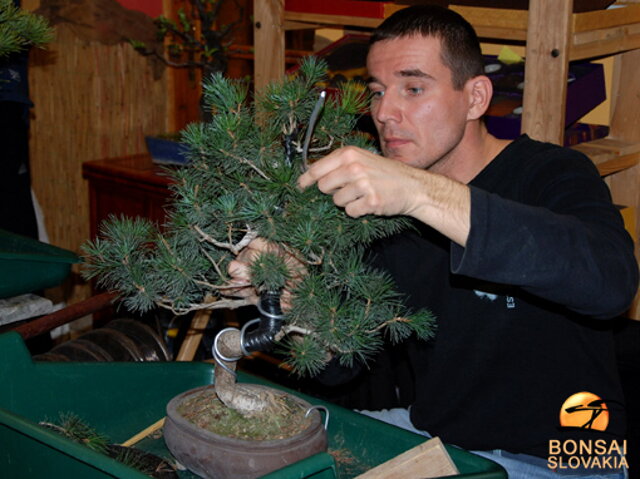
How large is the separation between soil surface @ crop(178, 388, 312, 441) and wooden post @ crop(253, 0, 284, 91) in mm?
1299

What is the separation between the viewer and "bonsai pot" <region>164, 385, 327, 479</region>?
40.9 inches

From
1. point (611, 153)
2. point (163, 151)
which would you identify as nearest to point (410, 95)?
point (611, 153)

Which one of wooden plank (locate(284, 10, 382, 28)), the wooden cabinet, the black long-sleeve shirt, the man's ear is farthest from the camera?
the wooden cabinet

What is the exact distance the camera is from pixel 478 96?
1.61 meters

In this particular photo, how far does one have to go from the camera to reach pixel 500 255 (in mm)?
1037

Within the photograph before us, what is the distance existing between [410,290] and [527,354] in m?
0.27

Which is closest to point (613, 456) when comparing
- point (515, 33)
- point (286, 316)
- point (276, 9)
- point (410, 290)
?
point (410, 290)

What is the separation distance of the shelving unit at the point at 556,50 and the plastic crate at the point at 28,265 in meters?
0.87

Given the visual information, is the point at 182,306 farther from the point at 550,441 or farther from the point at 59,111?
the point at 59,111

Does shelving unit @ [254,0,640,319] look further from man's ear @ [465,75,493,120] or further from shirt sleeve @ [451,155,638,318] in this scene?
shirt sleeve @ [451,155,638,318]

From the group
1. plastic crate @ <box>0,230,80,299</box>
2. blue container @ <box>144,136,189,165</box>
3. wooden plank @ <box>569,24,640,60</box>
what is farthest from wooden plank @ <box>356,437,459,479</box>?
blue container @ <box>144,136,189,165</box>

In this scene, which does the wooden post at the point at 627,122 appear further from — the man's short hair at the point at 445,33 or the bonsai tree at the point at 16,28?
the bonsai tree at the point at 16,28

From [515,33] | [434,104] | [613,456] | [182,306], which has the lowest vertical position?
[613,456]

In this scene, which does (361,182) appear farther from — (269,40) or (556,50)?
(269,40)
